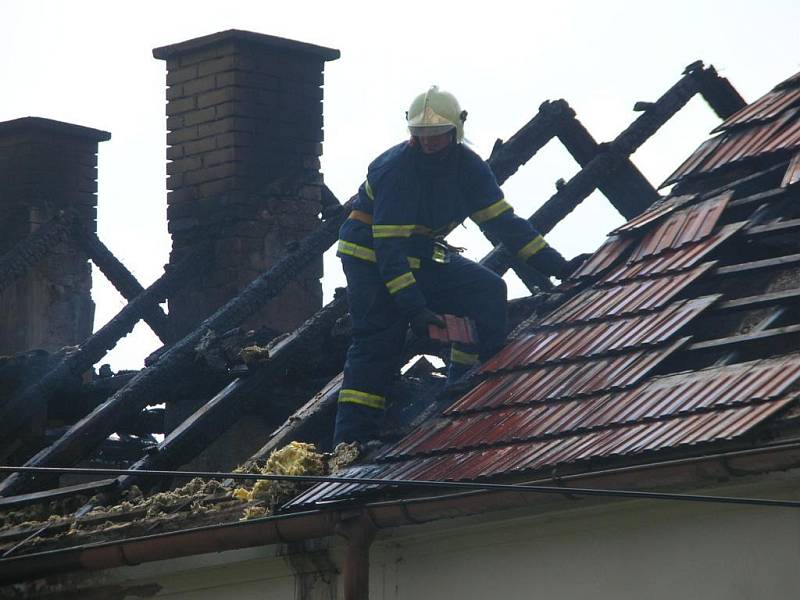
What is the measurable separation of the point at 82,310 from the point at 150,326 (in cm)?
169

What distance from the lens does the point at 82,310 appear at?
16781mm

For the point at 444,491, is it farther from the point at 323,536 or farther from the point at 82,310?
the point at 82,310

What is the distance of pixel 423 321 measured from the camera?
10.3 meters

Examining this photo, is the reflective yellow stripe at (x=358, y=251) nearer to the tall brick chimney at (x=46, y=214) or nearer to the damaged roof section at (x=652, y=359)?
the damaged roof section at (x=652, y=359)

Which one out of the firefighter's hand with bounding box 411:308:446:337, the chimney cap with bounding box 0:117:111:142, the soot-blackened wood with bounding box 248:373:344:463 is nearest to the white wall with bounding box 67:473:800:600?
the soot-blackened wood with bounding box 248:373:344:463

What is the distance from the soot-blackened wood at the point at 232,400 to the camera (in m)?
11.2

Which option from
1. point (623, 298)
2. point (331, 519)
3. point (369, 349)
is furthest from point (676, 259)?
point (331, 519)

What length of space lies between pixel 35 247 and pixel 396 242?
6.63 metres

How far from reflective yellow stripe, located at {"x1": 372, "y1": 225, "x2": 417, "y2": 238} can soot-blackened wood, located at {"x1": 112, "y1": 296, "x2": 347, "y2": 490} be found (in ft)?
5.21

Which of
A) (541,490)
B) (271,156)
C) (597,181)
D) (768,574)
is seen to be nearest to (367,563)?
(541,490)

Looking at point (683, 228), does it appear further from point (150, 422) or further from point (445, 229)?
point (150, 422)

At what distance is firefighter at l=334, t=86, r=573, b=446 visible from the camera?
10.4 m

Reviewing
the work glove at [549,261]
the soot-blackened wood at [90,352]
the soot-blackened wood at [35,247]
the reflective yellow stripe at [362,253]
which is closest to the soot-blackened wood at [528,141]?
the work glove at [549,261]

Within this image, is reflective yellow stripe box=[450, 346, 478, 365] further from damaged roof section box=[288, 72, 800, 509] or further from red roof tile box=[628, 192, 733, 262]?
red roof tile box=[628, 192, 733, 262]
